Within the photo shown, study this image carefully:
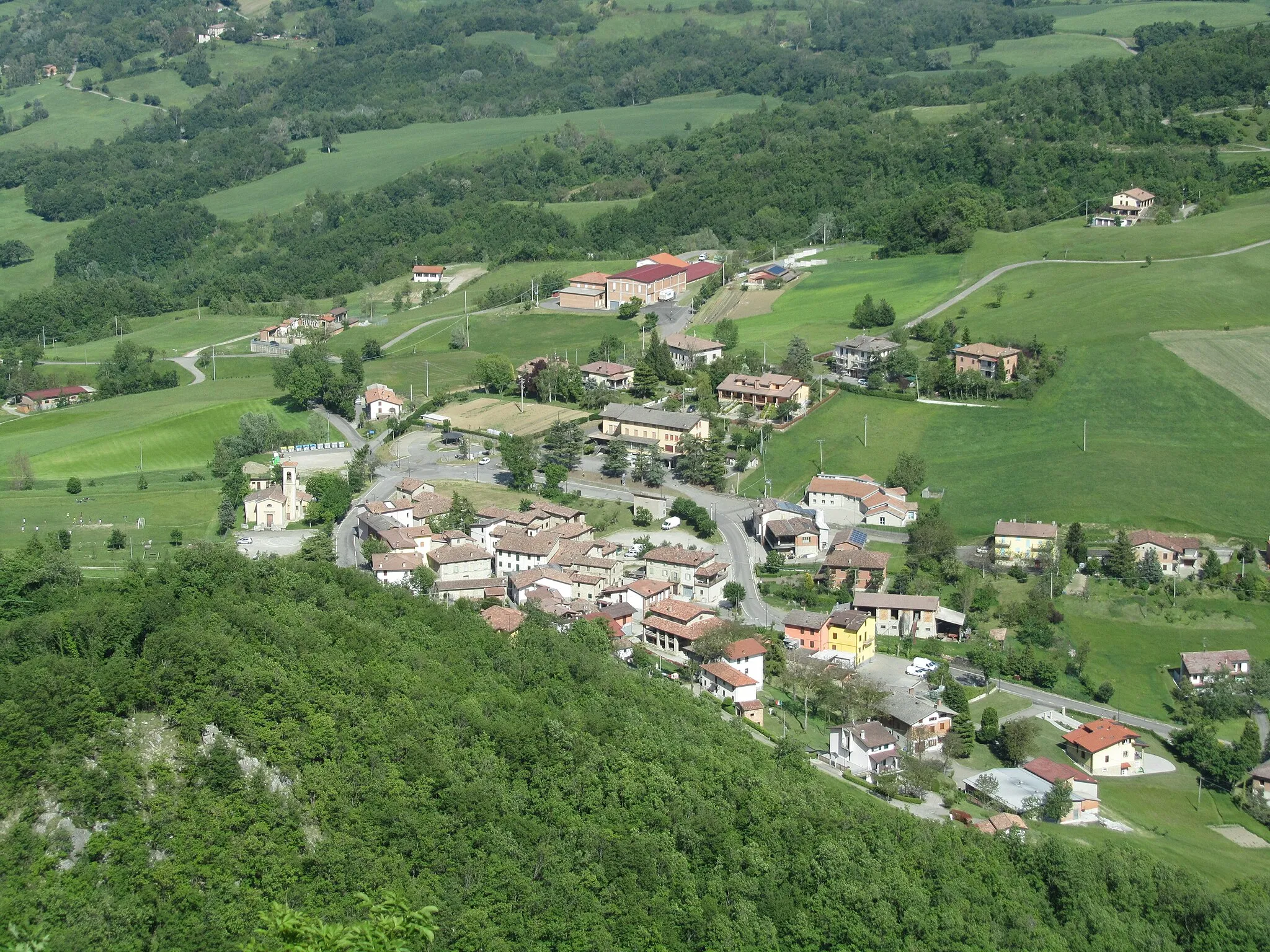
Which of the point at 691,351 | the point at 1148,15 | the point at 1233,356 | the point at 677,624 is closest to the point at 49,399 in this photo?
the point at 691,351

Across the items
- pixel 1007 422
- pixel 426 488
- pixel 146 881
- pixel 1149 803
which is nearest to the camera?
pixel 146 881

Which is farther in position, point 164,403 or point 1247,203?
point 1247,203

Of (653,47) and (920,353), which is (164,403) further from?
(653,47)

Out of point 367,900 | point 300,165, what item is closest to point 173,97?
point 300,165

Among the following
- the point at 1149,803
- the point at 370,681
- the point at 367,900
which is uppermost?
the point at 367,900

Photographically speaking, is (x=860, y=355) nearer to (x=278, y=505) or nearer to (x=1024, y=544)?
(x=1024, y=544)

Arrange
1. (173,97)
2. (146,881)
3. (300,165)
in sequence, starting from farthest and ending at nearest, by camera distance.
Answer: (173,97) → (300,165) → (146,881)
